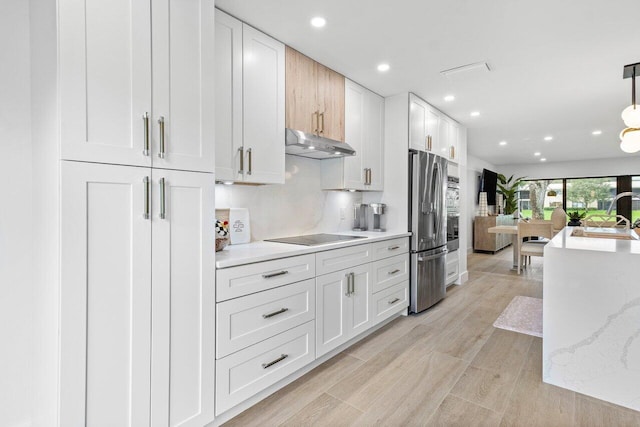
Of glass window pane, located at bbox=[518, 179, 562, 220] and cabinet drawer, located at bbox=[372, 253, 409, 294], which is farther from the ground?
glass window pane, located at bbox=[518, 179, 562, 220]

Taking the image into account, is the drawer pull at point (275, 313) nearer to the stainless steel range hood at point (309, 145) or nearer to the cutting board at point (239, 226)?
the cutting board at point (239, 226)

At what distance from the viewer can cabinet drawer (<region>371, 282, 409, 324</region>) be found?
2.89m

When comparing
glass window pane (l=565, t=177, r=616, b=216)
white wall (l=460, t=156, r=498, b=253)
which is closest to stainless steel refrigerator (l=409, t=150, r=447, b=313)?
white wall (l=460, t=156, r=498, b=253)

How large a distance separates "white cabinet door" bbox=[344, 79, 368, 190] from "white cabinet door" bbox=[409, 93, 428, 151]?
57cm

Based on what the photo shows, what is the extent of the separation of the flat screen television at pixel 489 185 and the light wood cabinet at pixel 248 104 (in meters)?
7.56

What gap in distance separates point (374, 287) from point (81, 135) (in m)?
2.39

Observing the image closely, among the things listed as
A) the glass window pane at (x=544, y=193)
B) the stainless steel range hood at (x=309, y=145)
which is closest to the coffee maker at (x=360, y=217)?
the stainless steel range hood at (x=309, y=145)

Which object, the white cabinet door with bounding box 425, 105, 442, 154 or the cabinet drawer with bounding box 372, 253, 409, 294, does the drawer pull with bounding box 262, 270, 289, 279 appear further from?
the white cabinet door with bounding box 425, 105, 442, 154

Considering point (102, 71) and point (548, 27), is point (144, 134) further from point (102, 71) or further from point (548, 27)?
point (548, 27)

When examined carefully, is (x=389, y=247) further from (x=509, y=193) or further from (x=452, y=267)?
(x=509, y=193)

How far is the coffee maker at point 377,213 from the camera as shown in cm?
351

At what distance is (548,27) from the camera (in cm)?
220

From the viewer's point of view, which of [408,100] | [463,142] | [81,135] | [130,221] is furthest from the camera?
[463,142]

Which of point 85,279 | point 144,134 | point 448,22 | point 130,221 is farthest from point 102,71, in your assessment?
point 448,22
